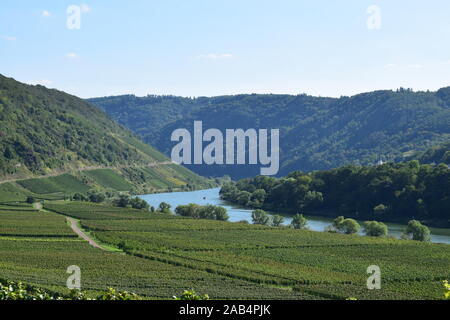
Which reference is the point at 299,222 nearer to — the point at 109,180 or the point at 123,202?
the point at 123,202

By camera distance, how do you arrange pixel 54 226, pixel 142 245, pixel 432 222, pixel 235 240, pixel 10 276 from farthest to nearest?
1. pixel 432 222
2. pixel 54 226
3. pixel 235 240
4. pixel 142 245
5. pixel 10 276

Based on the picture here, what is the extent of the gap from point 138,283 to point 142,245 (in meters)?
25.0

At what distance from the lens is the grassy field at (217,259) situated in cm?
4849

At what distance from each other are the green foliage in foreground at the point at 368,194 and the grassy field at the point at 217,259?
39.3m

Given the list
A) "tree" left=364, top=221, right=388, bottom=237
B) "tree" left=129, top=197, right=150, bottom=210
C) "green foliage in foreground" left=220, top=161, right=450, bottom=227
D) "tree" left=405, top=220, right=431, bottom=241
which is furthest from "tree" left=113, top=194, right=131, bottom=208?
"tree" left=405, top=220, right=431, bottom=241

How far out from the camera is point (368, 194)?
445ft

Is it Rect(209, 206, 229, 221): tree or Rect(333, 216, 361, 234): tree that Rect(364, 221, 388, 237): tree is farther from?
Rect(209, 206, 229, 221): tree

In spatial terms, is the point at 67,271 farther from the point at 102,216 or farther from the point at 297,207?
the point at 297,207

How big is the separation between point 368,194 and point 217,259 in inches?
3058

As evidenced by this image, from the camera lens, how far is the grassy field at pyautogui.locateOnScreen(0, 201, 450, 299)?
159 feet

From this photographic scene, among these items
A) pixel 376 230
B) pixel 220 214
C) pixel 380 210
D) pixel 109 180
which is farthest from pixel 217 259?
pixel 109 180

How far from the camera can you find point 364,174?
5689 inches
